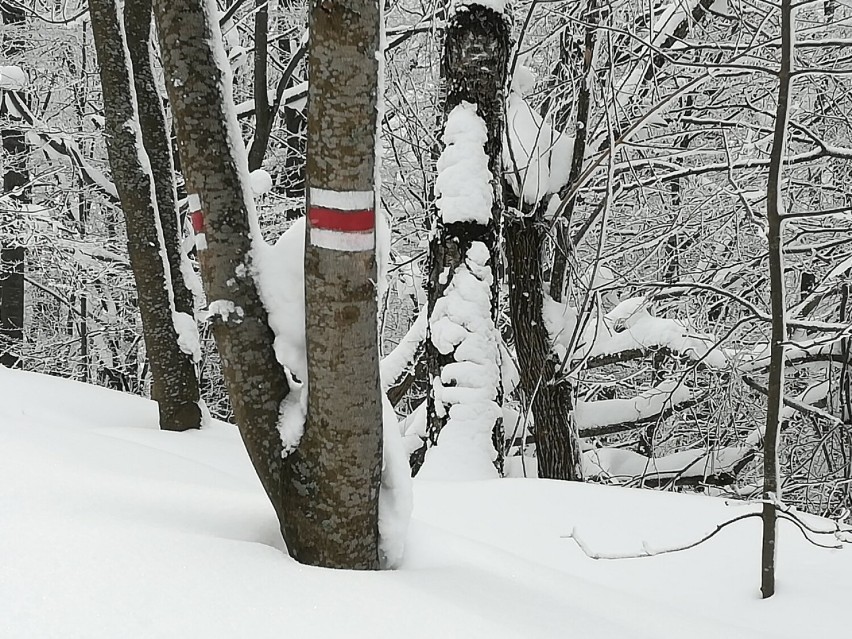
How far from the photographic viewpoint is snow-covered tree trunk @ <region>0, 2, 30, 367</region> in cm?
992

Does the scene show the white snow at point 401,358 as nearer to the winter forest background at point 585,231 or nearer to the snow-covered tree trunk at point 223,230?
the winter forest background at point 585,231

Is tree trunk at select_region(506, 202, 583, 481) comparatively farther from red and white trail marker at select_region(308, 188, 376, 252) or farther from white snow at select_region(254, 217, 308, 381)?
red and white trail marker at select_region(308, 188, 376, 252)

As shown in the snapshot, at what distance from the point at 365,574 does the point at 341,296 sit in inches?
25.3

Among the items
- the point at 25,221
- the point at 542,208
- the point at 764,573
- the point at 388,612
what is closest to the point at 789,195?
the point at 542,208

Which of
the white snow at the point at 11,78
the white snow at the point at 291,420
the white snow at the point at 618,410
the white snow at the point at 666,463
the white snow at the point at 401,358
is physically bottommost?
the white snow at the point at 666,463

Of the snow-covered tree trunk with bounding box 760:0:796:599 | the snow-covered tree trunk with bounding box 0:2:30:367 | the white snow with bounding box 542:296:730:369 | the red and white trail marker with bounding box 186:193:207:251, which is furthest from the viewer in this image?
the snow-covered tree trunk with bounding box 0:2:30:367

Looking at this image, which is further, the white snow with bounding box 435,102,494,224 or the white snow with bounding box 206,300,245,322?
the white snow with bounding box 435,102,494,224

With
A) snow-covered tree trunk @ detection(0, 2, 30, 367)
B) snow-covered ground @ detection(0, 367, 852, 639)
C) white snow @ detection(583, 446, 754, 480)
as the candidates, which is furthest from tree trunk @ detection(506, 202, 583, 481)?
snow-covered tree trunk @ detection(0, 2, 30, 367)

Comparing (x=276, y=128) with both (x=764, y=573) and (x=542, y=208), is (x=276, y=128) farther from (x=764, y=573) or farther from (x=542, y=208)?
(x=764, y=573)

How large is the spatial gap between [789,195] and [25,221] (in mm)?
7648

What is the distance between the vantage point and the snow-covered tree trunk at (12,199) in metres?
9.92

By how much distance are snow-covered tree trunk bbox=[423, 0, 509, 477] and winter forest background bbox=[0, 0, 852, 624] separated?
0.01m

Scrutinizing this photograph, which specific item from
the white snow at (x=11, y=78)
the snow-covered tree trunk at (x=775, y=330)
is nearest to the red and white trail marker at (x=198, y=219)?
the snow-covered tree trunk at (x=775, y=330)

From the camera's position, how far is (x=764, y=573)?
2445 millimetres
